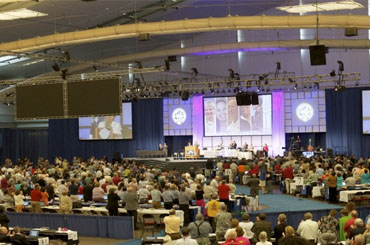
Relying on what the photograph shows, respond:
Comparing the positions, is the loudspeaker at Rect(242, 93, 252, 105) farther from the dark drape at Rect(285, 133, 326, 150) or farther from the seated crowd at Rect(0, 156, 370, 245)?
the dark drape at Rect(285, 133, 326, 150)

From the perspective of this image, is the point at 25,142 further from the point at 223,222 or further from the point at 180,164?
the point at 223,222

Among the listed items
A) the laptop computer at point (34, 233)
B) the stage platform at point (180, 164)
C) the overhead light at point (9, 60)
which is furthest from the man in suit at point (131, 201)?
the overhead light at point (9, 60)

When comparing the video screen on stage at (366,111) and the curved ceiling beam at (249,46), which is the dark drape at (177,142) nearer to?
the curved ceiling beam at (249,46)

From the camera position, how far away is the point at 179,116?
4244cm

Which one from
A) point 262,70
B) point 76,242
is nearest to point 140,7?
point 262,70

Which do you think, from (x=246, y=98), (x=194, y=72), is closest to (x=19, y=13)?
(x=246, y=98)

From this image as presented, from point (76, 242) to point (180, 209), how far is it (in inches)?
Result: 158

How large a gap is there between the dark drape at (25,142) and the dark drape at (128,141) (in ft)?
8.87

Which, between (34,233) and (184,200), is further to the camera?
(184,200)

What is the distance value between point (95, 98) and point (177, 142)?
2304 centimetres

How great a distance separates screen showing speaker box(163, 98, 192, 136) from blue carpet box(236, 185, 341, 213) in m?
17.2

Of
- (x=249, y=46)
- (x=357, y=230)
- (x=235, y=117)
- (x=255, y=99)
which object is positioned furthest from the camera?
(x=235, y=117)

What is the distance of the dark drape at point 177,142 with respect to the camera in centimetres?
4266

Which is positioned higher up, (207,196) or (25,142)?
(25,142)
